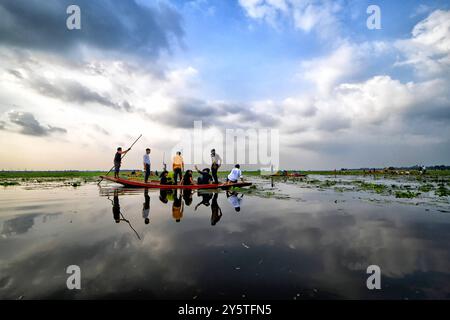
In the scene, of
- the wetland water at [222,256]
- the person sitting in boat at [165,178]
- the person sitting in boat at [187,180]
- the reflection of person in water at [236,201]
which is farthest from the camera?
the person sitting in boat at [165,178]

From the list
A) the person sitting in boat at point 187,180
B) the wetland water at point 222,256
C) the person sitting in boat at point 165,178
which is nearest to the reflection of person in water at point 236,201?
the wetland water at point 222,256

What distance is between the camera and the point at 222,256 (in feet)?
15.0

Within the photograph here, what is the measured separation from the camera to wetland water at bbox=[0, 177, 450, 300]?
3.30 metres

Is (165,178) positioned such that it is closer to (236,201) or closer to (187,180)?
(187,180)

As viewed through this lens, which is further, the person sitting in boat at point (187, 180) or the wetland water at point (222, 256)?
the person sitting in boat at point (187, 180)

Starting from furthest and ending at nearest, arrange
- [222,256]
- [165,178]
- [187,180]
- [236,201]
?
1. [165,178]
2. [187,180]
3. [236,201]
4. [222,256]

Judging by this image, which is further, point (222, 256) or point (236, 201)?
point (236, 201)

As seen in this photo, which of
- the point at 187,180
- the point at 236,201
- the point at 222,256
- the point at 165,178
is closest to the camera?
the point at 222,256

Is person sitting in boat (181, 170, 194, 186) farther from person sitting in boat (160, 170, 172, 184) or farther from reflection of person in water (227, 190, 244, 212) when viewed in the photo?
reflection of person in water (227, 190, 244, 212)

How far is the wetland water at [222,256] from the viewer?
3301 millimetres

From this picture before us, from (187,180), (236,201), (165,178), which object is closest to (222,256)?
(236,201)

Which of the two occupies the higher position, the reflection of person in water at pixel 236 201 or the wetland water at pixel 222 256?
the wetland water at pixel 222 256

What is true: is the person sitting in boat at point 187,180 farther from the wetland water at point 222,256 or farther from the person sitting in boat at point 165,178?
the wetland water at point 222,256
